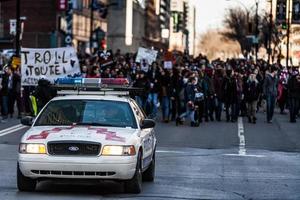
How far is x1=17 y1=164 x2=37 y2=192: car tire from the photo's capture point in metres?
11.2

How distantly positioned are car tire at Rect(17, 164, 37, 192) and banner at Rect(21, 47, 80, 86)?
14.3m

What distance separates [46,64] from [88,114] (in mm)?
14088

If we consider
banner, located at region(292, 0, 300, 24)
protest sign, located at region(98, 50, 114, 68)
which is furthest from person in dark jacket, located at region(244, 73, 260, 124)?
banner, located at region(292, 0, 300, 24)

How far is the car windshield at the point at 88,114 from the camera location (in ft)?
38.5

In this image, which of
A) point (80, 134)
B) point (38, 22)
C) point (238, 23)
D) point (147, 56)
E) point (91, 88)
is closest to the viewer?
point (80, 134)

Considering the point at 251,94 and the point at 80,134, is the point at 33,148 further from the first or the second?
the point at 251,94

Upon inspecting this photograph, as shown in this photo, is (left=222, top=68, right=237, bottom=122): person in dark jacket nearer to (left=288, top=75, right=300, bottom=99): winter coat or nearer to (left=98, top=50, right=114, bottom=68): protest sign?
(left=288, top=75, right=300, bottom=99): winter coat

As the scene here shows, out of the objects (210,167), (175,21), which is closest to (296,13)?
(210,167)

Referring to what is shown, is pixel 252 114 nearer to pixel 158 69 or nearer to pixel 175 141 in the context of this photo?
pixel 158 69

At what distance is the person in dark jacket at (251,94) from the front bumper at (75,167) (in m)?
16.3

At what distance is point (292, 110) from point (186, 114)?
3955 mm

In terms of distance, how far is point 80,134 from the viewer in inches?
432

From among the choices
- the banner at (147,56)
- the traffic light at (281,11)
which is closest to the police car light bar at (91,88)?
the banner at (147,56)

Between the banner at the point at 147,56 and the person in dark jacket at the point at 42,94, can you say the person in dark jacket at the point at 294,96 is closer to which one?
the banner at the point at 147,56
